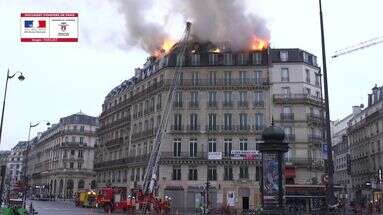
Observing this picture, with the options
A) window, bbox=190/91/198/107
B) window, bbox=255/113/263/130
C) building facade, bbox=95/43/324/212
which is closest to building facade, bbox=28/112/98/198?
building facade, bbox=95/43/324/212

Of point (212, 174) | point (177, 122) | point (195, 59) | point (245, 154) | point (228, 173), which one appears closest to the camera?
point (245, 154)

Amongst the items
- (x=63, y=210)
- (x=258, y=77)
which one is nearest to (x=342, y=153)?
(x=258, y=77)

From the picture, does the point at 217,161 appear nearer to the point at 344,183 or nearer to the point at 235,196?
the point at 235,196

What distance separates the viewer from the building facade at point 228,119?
56812 millimetres

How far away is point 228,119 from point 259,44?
1004 centimetres

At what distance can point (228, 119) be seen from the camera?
192 ft

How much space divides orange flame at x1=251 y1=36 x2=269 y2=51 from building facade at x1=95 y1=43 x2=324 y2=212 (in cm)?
88

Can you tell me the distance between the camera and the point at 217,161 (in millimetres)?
56750

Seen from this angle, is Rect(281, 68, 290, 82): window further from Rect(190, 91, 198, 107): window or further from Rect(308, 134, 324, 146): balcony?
Rect(190, 91, 198, 107): window

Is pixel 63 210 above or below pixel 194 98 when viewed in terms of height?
below

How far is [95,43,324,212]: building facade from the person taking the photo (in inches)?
2237

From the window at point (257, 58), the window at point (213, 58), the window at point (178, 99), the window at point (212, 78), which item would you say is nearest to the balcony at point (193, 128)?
the window at point (178, 99)

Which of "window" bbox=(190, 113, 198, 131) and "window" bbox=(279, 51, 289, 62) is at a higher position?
"window" bbox=(279, 51, 289, 62)

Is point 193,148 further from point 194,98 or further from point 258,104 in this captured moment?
point 258,104
